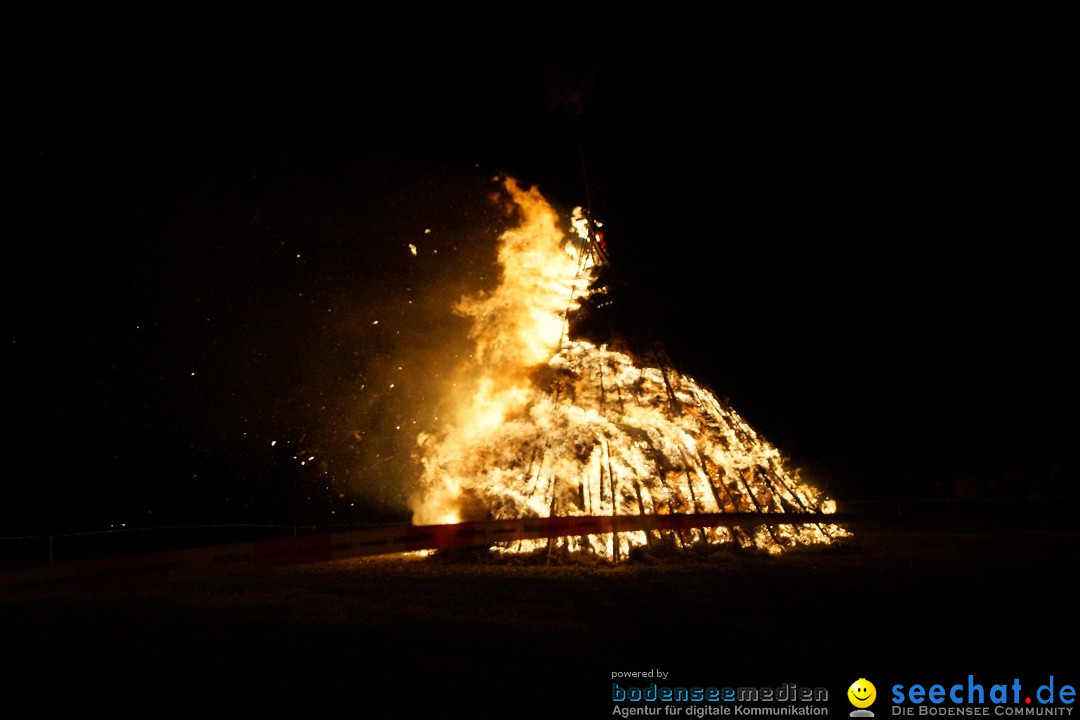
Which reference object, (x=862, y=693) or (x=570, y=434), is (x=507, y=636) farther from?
(x=570, y=434)

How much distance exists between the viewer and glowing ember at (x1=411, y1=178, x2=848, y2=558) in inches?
448

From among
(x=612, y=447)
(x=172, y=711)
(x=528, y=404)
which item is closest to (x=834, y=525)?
(x=612, y=447)

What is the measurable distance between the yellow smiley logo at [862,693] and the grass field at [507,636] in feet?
0.22

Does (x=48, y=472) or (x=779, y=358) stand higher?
(x=779, y=358)

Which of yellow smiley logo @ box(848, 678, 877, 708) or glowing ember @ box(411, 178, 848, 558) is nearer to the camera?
yellow smiley logo @ box(848, 678, 877, 708)

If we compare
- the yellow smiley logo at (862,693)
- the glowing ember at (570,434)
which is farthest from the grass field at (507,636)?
the glowing ember at (570,434)

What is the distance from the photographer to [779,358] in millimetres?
28188

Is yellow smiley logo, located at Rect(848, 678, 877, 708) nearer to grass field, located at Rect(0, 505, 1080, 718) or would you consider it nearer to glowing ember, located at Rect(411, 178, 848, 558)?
grass field, located at Rect(0, 505, 1080, 718)

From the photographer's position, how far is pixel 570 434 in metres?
11.8

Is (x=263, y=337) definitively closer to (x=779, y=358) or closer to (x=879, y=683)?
(x=879, y=683)

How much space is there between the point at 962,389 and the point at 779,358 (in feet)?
21.1

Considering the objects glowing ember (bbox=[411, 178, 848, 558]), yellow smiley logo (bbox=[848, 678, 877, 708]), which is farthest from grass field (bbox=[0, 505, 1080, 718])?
glowing ember (bbox=[411, 178, 848, 558])

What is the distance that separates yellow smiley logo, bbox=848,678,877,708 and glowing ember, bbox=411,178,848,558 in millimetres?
6118

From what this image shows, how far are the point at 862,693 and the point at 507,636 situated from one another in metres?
2.68
